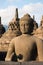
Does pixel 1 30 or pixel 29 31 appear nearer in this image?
pixel 29 31

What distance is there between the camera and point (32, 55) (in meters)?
7.39

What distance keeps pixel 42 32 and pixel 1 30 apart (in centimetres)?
2248

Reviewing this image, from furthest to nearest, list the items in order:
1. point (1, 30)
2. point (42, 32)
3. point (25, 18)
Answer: point (1, 30) → point (42, 32) → point (25, 18)

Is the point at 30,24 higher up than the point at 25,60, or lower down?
higher up

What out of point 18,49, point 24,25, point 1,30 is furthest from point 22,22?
point 1,30

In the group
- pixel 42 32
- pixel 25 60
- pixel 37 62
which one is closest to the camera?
pixel 37 62

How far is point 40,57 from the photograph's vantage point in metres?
7.34

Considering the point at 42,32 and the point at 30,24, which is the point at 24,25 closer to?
the point at 30,24

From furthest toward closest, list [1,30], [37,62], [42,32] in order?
[1,30], [42,32], [37,62]

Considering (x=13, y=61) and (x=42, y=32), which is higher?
(x=13, y=61)

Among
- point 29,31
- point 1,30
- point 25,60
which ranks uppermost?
point 29,31

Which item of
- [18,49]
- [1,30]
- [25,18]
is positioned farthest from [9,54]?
[1,30]

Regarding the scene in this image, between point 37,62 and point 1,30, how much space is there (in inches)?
2947

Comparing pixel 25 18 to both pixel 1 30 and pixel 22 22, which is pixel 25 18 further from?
pixel 1 30
